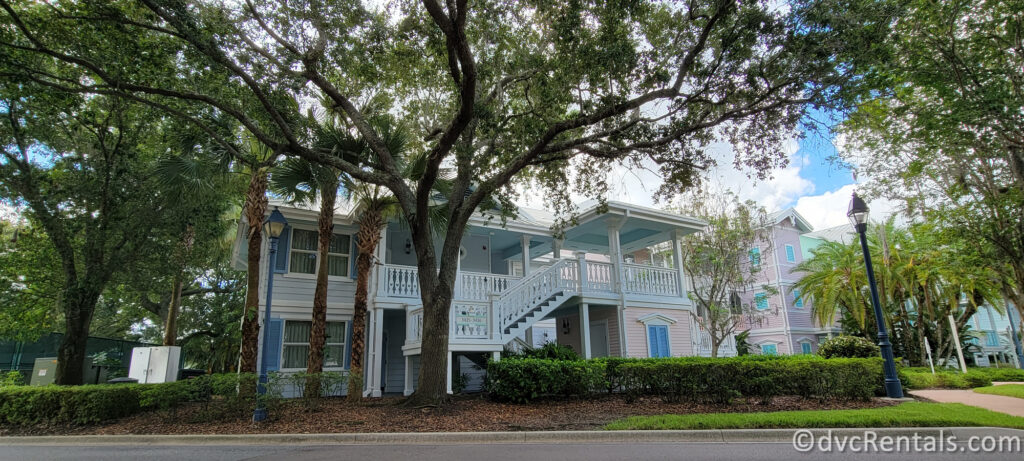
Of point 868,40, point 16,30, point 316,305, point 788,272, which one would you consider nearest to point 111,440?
point 316,305

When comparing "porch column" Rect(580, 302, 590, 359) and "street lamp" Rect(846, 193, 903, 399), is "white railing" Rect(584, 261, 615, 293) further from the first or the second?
"street lamp" Rect(846, 193, 903, 399)

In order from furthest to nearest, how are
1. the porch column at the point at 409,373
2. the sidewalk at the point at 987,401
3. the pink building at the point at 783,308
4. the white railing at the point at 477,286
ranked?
the pink building at the point at 783,308 < the white railing at the point at 477,286 < the porch column at the point at 409,373 < the sidewalk at the point at 987,401

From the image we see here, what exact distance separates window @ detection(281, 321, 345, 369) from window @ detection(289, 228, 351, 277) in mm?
1597

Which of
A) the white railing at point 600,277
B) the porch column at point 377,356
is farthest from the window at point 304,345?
the white railing at point 600,277

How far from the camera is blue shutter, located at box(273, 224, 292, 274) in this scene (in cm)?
1512

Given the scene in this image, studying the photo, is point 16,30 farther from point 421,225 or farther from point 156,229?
point 421,225

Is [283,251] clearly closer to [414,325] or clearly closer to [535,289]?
[414,325]

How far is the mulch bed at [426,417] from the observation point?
29.4 ft

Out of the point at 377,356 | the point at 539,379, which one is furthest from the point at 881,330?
the point at 377,356

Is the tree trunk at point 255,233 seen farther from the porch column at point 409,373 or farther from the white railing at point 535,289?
the white railing at point 535,289

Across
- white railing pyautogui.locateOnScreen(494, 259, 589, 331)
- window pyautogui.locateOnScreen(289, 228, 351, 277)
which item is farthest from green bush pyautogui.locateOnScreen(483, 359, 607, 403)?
window pyautogui.locateOnScreen(289, 228, 351, 277)

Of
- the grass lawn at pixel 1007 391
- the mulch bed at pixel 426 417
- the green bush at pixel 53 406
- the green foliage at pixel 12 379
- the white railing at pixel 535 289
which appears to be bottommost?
the grass lawn at pixel 1007 391

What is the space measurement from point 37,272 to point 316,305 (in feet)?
40.3

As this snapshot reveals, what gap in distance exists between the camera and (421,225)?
10.9 meters
